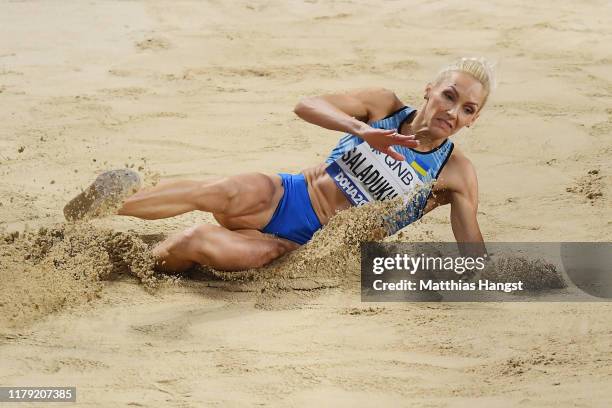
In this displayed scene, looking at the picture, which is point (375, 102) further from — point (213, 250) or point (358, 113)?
point (213, 250)

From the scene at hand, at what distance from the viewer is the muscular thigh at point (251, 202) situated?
156 inches

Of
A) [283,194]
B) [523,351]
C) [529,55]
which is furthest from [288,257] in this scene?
[529,55]

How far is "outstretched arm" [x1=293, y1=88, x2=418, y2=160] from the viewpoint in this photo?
12.0 feet

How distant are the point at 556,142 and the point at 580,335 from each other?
211cm

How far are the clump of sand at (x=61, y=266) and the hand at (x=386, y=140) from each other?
0.93 m

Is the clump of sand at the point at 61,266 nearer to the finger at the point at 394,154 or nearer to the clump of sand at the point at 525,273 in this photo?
the finger at the point at 394,154

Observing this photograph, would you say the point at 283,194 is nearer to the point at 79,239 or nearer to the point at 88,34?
the point at 79,239

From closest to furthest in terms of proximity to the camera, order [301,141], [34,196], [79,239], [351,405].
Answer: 1. [351,405]
2. [79,239]
3. [34,196]
4. [301,141]

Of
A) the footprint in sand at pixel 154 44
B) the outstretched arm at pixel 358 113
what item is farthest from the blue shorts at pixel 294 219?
the footprint in sand at pixel 154 44

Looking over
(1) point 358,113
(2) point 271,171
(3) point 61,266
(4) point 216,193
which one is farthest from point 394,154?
(2) point 271,171

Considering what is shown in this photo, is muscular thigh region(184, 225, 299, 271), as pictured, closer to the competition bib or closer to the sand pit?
the sand pit

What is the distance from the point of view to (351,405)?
300 centimetres

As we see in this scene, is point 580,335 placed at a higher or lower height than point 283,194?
lower

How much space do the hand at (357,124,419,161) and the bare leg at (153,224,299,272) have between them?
0.61 metres
